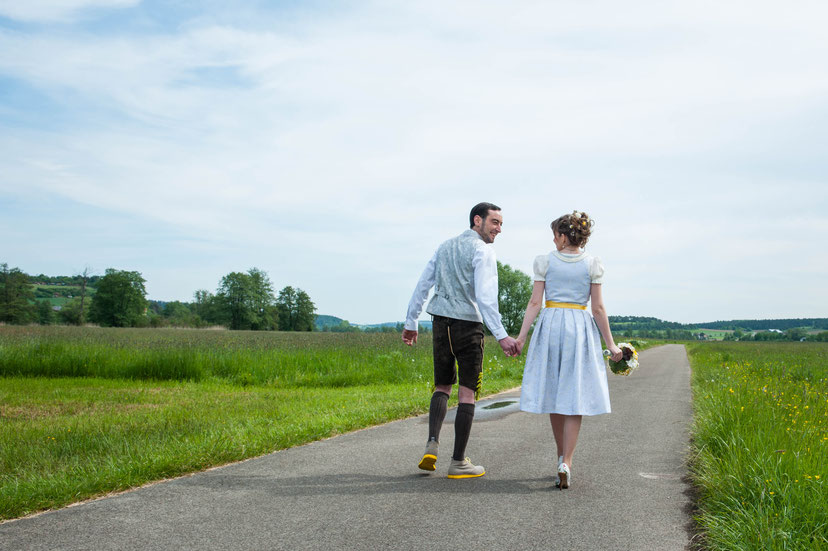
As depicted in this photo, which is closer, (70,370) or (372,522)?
(372,522)

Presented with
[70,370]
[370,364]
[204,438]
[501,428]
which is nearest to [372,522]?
[204,438]

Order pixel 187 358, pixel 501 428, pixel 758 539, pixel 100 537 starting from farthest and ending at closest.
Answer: pixel 187 358, pixel 501 428, pixel 100 537, pixel 758 539

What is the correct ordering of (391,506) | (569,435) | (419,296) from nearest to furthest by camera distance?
(391,506) → (569,435) → (419,296)

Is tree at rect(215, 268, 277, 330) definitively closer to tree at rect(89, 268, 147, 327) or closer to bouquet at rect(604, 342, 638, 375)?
tree at rect(89, 268, 147, 327)

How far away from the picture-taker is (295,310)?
116 meters

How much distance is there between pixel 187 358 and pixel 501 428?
1006 centimetres

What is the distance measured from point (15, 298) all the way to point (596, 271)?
90.6 m

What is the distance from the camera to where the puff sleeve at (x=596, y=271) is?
16.6ft

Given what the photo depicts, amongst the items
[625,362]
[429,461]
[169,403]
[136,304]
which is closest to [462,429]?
[429,461]

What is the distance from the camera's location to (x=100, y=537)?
370 cm

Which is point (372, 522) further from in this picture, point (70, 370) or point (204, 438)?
point (70, 370)

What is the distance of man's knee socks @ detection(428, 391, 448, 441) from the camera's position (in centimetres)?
537

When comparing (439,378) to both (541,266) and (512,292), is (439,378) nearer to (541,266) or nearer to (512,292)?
(541,266)

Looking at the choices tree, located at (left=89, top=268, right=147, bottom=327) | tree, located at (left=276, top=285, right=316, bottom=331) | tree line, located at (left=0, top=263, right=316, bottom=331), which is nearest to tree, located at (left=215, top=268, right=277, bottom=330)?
tree line, located at (left=0, top=263, right=316, bottom=331)
